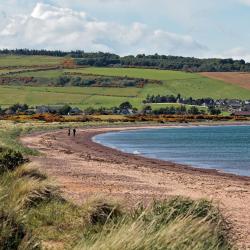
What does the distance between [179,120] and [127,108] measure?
13470mm

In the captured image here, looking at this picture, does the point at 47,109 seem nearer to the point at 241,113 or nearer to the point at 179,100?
the point at 179,100

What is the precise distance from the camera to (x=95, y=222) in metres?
10.8

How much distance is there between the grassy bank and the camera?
7.19 meters

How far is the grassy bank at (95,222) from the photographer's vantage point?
23.6ft

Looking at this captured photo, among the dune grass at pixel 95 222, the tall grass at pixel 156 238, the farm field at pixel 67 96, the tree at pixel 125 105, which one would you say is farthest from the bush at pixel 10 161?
the farm field at pixel 67 96

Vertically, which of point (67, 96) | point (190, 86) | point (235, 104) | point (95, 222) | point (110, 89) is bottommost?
point (235, 104)

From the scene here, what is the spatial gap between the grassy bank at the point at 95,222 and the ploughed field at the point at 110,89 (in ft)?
456

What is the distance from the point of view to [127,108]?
152 meters

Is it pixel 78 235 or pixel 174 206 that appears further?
pixel 174 206

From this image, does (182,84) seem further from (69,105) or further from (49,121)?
(49,121)

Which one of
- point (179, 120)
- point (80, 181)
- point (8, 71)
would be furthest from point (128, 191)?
point (8, 71)

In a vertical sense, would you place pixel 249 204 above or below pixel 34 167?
below

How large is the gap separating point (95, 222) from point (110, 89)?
15775cm

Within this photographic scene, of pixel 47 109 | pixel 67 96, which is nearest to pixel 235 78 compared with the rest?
pixel 67 96
